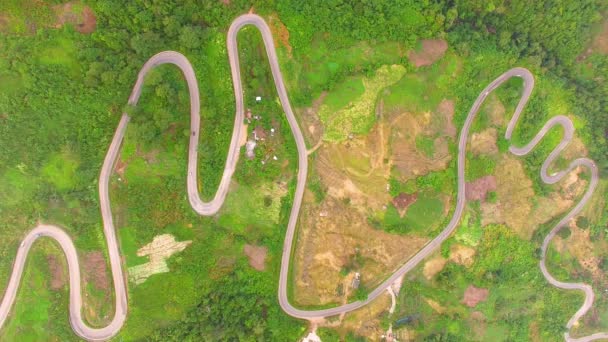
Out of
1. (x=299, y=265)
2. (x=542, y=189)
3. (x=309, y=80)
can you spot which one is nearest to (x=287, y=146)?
(x=309, y=80)

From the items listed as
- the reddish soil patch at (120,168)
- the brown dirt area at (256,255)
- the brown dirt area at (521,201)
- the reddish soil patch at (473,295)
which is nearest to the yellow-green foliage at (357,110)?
the brown dirt area at (256,255)

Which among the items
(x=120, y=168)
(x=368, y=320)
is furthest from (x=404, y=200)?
(x=120, y=168)

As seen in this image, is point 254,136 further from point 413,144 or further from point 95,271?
point 95,271

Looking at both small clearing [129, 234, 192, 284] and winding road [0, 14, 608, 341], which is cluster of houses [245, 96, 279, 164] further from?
small clearing [129, 234, 192, 284]

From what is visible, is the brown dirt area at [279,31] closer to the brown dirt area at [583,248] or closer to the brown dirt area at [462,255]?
the brown dirt area at [462,255]

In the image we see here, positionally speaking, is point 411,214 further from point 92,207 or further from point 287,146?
point 92,207

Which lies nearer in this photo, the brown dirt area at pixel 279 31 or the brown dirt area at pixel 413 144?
the brown dirt area at pixel 279 31
